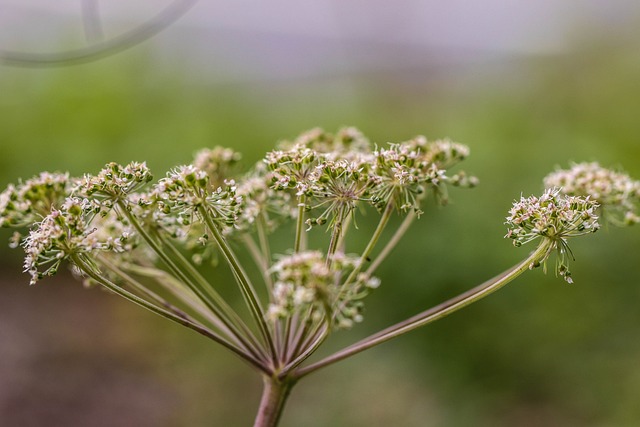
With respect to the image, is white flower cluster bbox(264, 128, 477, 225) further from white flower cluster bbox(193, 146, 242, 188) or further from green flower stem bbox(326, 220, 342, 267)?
white flower cluster bbox(193, 146, 242, 188)

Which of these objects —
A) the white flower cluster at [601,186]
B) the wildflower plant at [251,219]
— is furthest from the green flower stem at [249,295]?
the white flower cluster at [601,186]

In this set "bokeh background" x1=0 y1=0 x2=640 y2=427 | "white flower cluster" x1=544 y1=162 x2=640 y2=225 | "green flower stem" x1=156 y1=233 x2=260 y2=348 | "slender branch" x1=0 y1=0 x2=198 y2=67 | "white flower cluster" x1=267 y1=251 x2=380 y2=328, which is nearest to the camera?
"white flower cluster" x1=267 y1=251 x2=380 y2=328

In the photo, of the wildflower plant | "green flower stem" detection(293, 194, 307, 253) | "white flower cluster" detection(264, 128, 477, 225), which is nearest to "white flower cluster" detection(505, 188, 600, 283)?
the wildflower plant

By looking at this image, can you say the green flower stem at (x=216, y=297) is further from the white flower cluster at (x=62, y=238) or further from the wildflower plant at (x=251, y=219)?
the white flower cluster at (x=62, y=238)

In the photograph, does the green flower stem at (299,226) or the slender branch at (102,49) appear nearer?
the green flower stem at (299,226)

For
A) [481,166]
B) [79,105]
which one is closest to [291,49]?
[79,105]

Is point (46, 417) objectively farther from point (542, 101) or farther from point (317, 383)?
point (542, 101)

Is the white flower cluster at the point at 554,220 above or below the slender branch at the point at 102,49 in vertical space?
below
